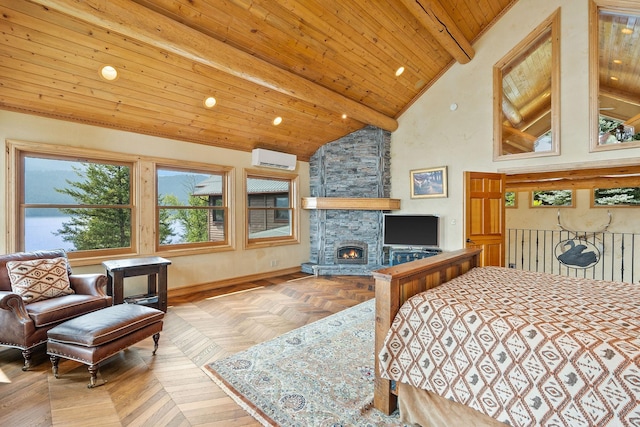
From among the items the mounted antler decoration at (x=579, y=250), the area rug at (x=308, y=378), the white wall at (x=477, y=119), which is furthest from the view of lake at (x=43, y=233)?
the mounted antler decoration at (x=579, y=250)

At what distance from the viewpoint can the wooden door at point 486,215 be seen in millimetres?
4359

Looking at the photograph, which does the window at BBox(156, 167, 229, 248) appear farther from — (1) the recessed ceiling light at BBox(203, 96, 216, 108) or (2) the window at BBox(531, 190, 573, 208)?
A: (2) the window at BBox(531, 190, 573, 208)

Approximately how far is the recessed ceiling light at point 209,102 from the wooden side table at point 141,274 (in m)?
2.15

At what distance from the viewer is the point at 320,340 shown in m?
2.85

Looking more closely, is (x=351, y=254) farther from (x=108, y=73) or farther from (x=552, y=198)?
(x=552, y=198)

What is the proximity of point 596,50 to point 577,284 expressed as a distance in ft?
12.5

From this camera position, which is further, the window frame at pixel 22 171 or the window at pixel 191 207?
the window at pixel 191 207

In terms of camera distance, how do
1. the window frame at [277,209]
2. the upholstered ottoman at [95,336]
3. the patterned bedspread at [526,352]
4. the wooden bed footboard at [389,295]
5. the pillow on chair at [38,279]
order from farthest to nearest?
the window frame at [277,209] → the pillow on chair at [38,279] → the upholstered ottoman at [95,336] → the wooden bed footboard at [389,295] → the patterned bedspread at [526,352]

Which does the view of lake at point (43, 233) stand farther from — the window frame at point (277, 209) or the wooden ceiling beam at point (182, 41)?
the window frame at point (277, 209)

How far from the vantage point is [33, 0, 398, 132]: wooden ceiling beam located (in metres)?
2.38

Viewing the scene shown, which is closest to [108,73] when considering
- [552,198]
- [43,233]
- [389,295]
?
[43,233]

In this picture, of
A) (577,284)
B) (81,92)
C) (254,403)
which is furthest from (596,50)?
(81,92)

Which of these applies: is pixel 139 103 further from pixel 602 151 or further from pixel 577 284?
pixel 602 151

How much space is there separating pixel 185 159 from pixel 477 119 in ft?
15.7
